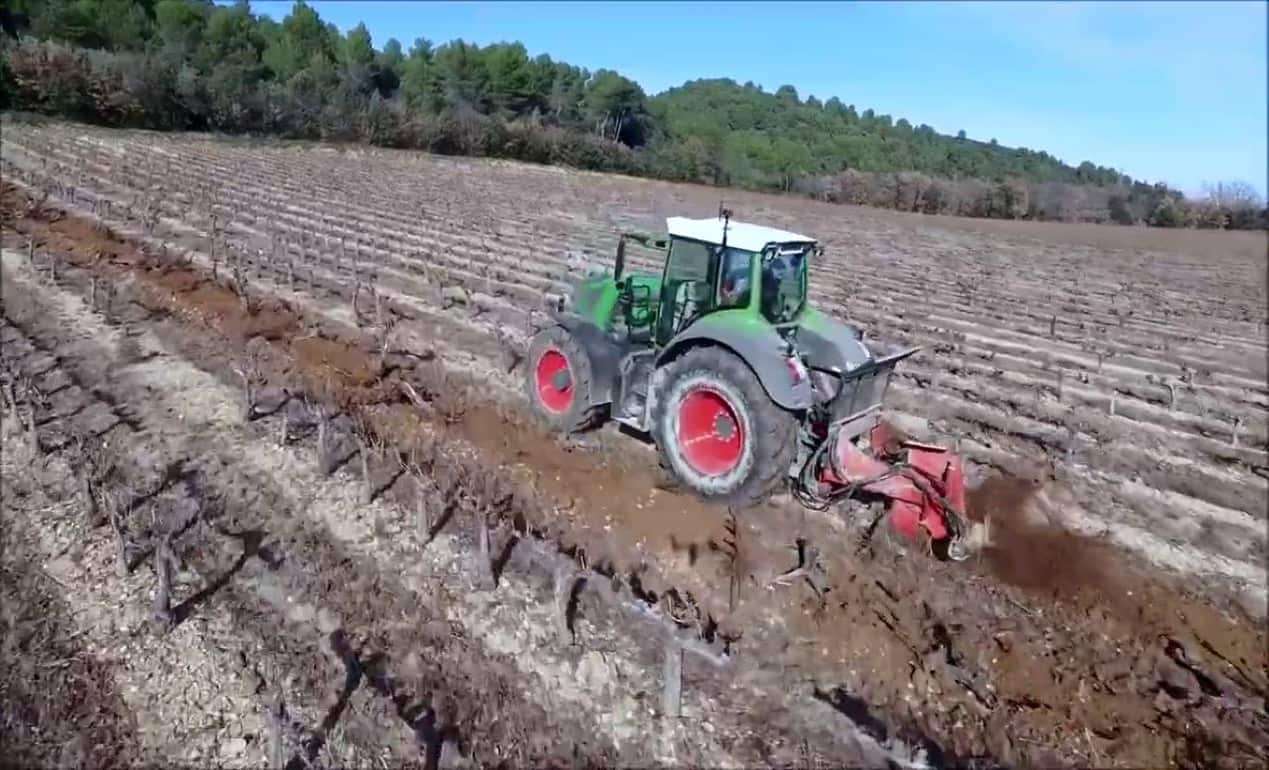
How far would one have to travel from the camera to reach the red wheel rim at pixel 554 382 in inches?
284

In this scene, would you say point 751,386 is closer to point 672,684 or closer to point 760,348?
point 760,348

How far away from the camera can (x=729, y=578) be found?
17.4 feet

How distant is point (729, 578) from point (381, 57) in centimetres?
6568

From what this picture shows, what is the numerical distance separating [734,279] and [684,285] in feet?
1.68

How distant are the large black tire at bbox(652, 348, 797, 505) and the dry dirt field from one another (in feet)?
0.87

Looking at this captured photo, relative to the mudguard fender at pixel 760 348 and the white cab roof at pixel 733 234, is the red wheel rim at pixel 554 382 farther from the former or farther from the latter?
the white cab roof at pixel 733 234

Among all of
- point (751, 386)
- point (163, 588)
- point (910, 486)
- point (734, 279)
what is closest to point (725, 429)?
point (751, 386)

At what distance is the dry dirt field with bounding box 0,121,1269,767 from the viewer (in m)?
4.02

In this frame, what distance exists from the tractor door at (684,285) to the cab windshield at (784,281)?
1.45ft

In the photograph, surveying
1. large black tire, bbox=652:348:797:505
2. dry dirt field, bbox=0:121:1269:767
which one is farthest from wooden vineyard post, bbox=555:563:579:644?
large black tire, bbox=652:348:797:505

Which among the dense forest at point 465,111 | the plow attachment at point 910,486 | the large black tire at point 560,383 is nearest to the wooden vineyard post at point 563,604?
the plow attachment at point 910,486

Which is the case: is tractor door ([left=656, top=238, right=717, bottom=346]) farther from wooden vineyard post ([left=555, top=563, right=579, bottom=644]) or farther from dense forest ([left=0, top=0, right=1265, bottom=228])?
dense forest ([left=0, top=0, right=1265, bottom=228])

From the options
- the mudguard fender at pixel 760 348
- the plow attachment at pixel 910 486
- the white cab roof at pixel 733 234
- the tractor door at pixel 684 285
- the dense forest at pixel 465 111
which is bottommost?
the plow attachment at pixel 910 486

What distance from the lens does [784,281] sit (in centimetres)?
624
